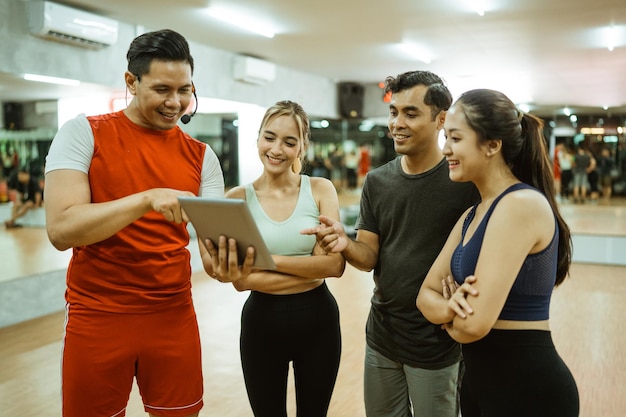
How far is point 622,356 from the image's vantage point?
4.30 meters

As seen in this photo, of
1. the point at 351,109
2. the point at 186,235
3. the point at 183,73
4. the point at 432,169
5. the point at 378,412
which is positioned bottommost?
the point at 378,412

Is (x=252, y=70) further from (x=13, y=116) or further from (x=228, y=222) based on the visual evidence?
(x=228, y=222)

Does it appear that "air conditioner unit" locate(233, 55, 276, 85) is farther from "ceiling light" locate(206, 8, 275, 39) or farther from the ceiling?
"ceiling light" locate(206, 8, 275, 39)

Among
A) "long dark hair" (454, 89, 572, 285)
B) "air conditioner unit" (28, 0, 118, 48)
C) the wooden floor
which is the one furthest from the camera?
"air conditioner unit" (28, 0, 118, 48)

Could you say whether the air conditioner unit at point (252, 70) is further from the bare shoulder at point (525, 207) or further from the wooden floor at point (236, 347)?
the bare shoulder at point (525, 207)

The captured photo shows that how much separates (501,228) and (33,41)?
17.2 ft

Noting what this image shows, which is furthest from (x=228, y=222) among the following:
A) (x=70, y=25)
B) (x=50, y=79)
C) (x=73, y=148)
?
(x=50, y=79)

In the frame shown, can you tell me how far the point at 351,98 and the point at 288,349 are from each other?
9.66m

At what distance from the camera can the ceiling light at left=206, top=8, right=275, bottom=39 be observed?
5984mm

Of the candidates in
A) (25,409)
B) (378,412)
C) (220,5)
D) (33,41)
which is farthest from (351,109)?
(378,412)

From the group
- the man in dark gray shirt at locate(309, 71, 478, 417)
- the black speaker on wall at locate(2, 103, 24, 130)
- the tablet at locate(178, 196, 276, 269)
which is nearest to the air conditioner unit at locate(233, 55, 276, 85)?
the black speaker on wall at locate(2, 103, 24, 130)

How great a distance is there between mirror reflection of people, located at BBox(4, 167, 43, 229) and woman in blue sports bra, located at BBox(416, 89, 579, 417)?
19.3 ft

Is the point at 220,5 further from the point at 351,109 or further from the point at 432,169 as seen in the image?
the point at 351,109

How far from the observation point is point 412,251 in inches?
76.6
